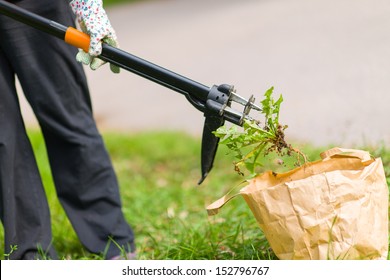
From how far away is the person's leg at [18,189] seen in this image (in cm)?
264

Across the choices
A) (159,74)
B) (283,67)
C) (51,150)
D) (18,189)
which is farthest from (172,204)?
(283,67)

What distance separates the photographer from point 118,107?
6.50m

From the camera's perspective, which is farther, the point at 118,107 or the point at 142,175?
the point at 118,107

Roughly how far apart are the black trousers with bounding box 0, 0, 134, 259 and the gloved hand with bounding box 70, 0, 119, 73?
11.9 inches

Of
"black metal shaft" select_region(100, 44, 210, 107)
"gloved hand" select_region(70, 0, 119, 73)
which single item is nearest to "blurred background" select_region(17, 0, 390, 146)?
"black metal shaft" select_region(100, 44, 210, 107)

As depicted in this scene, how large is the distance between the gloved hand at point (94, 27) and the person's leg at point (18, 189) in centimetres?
44

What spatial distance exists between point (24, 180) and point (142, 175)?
1.75m

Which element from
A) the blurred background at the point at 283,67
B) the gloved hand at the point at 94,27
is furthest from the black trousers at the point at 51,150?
the blurred background at the point at 283,67

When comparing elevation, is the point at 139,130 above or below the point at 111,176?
below

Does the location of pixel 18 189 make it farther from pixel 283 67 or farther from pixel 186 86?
pixel 283 67

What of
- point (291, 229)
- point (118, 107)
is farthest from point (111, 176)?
point (118, 107)

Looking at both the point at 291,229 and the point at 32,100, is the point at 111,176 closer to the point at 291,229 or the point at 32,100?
the point at 32,100

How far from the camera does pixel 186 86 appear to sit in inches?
89.8

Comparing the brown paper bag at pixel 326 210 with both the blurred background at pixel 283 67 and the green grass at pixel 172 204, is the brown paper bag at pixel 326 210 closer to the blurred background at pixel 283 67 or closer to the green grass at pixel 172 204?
the green grass at pixel 172 204
